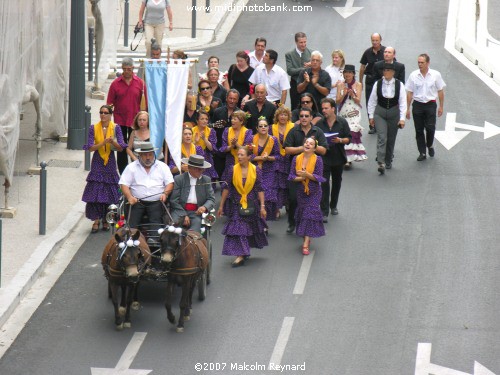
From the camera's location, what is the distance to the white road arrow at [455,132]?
2361 centimetres

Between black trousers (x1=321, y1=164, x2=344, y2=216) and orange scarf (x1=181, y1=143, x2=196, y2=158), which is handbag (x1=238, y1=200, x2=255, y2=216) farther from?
black trousers (x1=321, y1=164, x2=344, y2=216)

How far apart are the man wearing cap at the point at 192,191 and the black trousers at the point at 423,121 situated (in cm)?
657

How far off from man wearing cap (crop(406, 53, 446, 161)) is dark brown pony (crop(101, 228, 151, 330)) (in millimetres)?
8152

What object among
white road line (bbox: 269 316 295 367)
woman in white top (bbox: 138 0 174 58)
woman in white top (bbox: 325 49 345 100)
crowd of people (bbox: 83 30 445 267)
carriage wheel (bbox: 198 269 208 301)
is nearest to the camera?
white road line (bbox: 269 316 295 367)

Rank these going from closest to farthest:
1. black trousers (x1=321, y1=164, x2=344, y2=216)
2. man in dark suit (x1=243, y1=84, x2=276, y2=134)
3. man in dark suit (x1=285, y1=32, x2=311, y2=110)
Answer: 1. black trousers (x1=321, y1=164, x2=344, y2=216)
2. man in dark suit (x1=243, y1=84, x2=276, y2=134)
3. man in dark suit (x1=285, y1=32, x2=311, y2=110)

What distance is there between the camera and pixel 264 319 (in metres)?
15.6

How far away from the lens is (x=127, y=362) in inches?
566

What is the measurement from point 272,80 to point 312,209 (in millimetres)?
4600

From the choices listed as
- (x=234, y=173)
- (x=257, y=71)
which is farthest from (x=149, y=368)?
(x=257, y=71)

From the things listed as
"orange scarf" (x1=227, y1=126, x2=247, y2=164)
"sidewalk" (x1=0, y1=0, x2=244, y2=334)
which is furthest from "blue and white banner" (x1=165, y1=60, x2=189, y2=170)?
"sidewalk" (x1=0, y1=0, x2=244, y2=334)

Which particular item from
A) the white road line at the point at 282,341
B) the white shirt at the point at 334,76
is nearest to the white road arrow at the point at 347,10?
the white shirt at the point at 334,76

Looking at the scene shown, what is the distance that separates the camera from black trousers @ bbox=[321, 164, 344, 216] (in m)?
19.2

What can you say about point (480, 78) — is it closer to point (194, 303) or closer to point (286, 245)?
point (286, 245)

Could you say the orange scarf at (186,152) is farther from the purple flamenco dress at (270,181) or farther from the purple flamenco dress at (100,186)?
the purple flamenco dress at (270,181)
